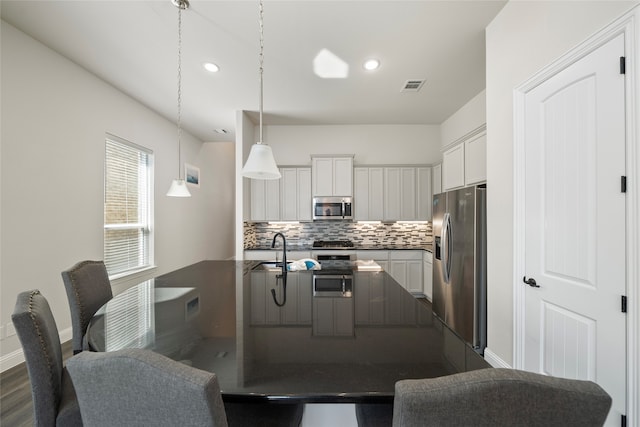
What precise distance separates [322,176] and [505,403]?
4.28 m

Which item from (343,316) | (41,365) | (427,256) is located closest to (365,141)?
(427,256)

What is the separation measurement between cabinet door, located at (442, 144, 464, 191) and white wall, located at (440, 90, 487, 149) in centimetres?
24

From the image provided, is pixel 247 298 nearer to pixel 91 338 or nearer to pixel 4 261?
pixel 91 338

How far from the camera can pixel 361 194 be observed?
472 centimetres

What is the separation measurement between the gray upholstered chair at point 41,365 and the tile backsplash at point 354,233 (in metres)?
3.90

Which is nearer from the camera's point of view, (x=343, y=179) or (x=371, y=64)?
(x=371, y=64)

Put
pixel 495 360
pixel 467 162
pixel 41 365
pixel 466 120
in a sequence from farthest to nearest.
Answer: pixel 466 120, pixel 467 162, pixel 495 360, pixel 41 365

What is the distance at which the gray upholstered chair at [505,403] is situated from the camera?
1.58 feet

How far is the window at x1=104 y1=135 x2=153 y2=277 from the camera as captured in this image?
3449 mm

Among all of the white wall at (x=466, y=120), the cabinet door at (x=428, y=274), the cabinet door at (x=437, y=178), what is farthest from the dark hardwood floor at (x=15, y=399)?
the cabinet door at (x=437, y=178)

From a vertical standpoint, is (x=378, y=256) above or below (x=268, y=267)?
below

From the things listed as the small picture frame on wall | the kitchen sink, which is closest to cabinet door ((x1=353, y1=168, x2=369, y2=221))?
the kitchen sink

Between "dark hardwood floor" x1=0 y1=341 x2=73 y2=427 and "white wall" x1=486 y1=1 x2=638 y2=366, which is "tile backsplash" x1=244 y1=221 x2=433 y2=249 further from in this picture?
"dark hardwood floor" x1=0 y1=341 x2=73 y2=427

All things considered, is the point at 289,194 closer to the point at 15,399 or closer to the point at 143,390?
the point at 15,399
